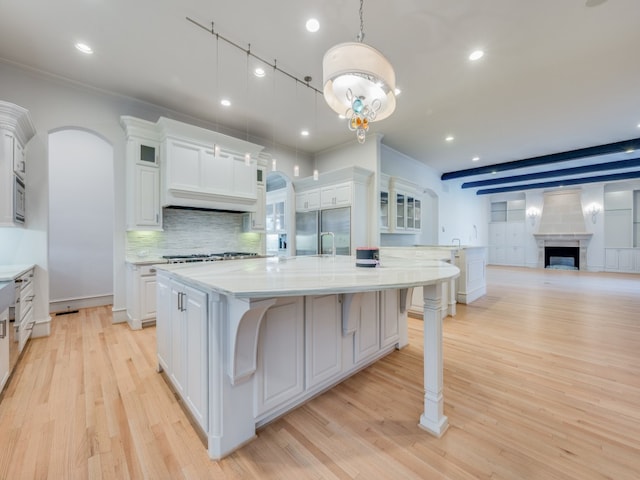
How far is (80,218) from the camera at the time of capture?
453cm

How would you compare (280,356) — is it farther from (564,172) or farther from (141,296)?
(564,172)

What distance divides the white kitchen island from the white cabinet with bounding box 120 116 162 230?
1911mm

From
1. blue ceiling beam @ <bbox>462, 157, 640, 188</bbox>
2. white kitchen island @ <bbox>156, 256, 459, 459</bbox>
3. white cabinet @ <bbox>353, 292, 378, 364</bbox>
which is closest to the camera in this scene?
white kitchen island @ <bbox>156, 256, 459, 459</bbox>

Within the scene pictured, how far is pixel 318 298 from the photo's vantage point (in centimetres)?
183

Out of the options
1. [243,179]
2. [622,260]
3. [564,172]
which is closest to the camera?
[243,179]

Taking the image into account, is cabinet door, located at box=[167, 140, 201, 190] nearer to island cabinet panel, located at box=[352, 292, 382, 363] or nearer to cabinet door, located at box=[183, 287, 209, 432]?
cabinet door, located at box=[183, 287, 209, 432]

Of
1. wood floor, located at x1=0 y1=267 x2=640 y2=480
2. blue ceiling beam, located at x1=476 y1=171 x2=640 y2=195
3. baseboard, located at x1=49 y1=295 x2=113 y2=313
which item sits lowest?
wood floor, located at x1=0 y1=267 x2=640 y2=480

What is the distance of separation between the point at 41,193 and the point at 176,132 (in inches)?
65.4

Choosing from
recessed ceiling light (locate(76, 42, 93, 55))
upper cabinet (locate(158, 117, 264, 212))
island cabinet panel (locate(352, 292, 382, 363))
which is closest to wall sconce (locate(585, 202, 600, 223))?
island cabinet panel (locate(352, 292, 382, 363))

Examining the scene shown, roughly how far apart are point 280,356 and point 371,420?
74 cm

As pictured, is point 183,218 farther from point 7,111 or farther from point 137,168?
point 7,111

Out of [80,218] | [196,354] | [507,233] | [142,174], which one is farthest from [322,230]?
[507,233]

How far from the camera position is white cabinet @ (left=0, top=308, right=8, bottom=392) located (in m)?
1.91

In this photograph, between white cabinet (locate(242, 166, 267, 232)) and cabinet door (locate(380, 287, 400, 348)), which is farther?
white cabinet (locate(242, 166, 267, 232))
